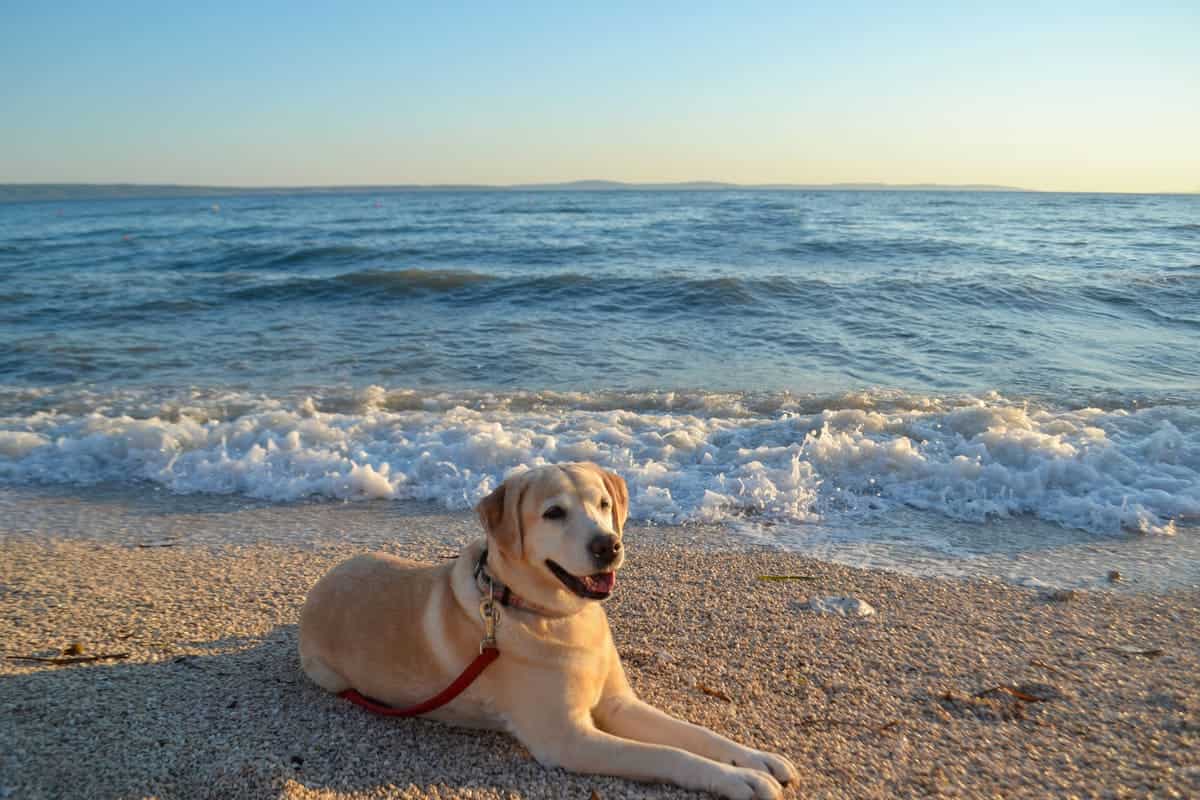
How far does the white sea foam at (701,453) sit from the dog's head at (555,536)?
3.21 m

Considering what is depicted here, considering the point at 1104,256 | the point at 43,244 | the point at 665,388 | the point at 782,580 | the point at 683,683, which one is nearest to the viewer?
the point at 683,683

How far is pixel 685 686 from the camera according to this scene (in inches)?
147

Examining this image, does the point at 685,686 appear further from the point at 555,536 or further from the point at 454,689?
the point at 555,536

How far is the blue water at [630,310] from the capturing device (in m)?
11.1

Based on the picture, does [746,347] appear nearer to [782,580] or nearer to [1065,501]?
[1065,501]

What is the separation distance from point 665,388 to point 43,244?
2852cm

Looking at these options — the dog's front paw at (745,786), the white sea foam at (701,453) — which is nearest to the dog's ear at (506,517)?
the dog's front paw at (745,786)

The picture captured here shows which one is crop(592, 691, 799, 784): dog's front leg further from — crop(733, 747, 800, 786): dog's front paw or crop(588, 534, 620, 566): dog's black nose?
crop(588, 534, 620, 566): dog's black nose

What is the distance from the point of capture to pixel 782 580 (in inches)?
194

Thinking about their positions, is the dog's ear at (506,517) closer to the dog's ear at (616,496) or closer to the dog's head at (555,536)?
the dog's head at (555,536)

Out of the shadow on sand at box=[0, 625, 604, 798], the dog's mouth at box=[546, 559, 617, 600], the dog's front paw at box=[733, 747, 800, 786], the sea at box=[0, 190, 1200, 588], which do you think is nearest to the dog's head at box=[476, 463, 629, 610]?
the dog's mouth at box=[546, 559, 617, 600]

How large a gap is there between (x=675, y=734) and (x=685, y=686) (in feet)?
2.09

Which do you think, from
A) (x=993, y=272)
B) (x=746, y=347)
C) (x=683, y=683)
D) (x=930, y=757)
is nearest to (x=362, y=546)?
(x=683, y=683)

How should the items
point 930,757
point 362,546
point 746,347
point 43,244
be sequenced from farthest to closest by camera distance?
point 43,244, point 746,347, point 362,546, point 930,757
